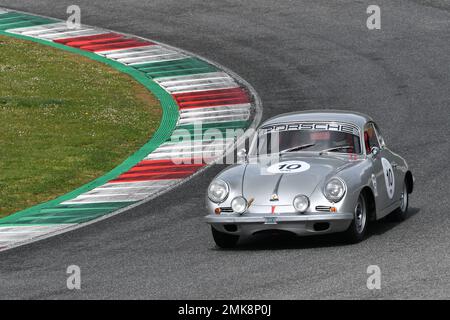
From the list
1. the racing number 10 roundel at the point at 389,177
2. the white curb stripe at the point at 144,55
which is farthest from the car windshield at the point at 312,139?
the white curb stripe at the point at 144,55

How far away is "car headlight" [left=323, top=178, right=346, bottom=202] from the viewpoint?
41.2 ft

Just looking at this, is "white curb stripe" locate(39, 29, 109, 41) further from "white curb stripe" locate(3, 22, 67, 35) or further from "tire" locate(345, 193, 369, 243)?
"tire" locate(345, 193, 369, 243)

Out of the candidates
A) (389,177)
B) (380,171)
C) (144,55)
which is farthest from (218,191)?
(144,55)

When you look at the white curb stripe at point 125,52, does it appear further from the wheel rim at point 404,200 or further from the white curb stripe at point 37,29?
the wheel rim at point 404,200

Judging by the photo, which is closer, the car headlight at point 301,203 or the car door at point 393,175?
the car headlight at point 301,203

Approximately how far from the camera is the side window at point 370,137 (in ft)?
46.1

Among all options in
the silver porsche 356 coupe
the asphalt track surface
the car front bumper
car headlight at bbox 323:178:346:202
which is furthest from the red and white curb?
car headlight at bbox 323:178:346:202

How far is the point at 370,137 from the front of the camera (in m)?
14.3

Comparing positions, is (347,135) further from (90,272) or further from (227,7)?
(227,7)

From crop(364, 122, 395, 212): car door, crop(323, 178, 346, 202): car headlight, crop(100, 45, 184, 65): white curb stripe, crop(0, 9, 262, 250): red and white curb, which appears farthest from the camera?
crop(100, 45, 184, 65): white curb stripe

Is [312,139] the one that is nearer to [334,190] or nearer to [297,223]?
[334,190]

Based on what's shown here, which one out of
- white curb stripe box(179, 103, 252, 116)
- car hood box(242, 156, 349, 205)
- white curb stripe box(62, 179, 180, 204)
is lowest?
white curb stripe box(62, 179, 180, 204)

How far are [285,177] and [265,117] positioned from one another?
336 inches

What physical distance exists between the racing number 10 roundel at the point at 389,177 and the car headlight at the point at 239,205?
81.4 inches
